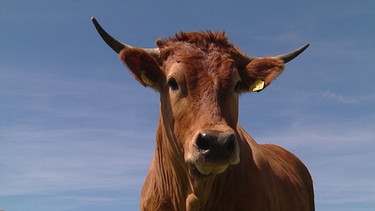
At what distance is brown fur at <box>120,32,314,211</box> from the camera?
5.72 meters

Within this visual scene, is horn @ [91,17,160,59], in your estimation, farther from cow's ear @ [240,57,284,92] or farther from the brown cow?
cow's ear @ [240,57,284,92]

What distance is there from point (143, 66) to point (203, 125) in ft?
5.61

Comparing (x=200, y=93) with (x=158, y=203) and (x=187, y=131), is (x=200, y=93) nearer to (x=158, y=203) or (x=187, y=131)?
(x=187, y=131)

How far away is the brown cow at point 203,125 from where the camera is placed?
5332 millimetres

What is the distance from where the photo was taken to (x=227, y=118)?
227 inches

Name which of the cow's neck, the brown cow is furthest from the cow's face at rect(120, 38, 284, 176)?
the cow's neck

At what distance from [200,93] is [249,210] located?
151cm

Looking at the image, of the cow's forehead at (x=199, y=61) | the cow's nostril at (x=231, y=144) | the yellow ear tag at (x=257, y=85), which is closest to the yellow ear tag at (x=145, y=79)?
the cow's forehead at (x=199, y=61)

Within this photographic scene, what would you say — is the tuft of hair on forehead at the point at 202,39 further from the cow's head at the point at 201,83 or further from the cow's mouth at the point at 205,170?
the cow's mouth at the point at 205,170

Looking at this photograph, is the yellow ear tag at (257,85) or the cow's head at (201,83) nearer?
the cow's head at (201,83)

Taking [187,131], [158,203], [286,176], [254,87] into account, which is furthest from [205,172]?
[286,176]

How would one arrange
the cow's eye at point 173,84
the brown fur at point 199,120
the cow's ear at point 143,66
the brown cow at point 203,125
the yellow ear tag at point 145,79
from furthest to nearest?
the yellow ear tag at point 145,79 → the cow's ear at point 143,66 → the cow's eye at point 173,84 → the brown fur at point 199,120 → the brown cow at point 203,125

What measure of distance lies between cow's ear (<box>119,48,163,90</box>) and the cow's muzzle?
172 cm

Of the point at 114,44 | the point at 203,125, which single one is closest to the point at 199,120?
the point at 203,125
